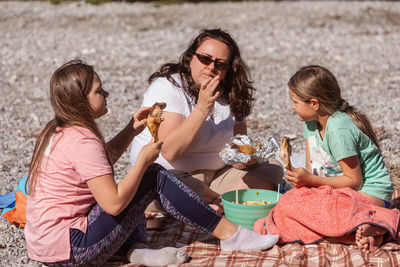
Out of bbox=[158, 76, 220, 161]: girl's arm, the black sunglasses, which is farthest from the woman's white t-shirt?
the black sunglasses

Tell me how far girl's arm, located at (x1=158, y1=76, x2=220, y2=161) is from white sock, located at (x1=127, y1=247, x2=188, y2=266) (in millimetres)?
806

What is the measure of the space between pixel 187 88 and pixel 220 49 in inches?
16.3

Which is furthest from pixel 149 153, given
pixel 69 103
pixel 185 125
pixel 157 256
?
pixel 185 125

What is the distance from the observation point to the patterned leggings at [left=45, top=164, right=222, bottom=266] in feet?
10.3

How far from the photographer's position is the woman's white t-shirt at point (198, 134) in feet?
13.8

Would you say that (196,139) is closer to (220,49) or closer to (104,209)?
(220,49)

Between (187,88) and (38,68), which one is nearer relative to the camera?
(187,88)

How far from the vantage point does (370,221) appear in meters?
3.48

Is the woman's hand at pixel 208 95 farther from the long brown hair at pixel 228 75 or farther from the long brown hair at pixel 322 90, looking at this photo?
the long brown hair at pixel 322 90

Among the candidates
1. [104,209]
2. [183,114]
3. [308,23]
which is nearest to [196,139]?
[183,114]

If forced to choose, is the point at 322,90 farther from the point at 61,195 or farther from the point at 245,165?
the point at 61,195

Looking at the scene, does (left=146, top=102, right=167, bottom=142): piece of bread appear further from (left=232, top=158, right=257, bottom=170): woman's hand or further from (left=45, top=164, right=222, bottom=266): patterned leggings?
(left=232, top=158, right=257, bottom=170): woman's hand

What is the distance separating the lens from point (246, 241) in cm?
355

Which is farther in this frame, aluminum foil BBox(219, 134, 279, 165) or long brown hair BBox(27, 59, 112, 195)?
aluminum foil BBox(219, 134, 279, 165)
